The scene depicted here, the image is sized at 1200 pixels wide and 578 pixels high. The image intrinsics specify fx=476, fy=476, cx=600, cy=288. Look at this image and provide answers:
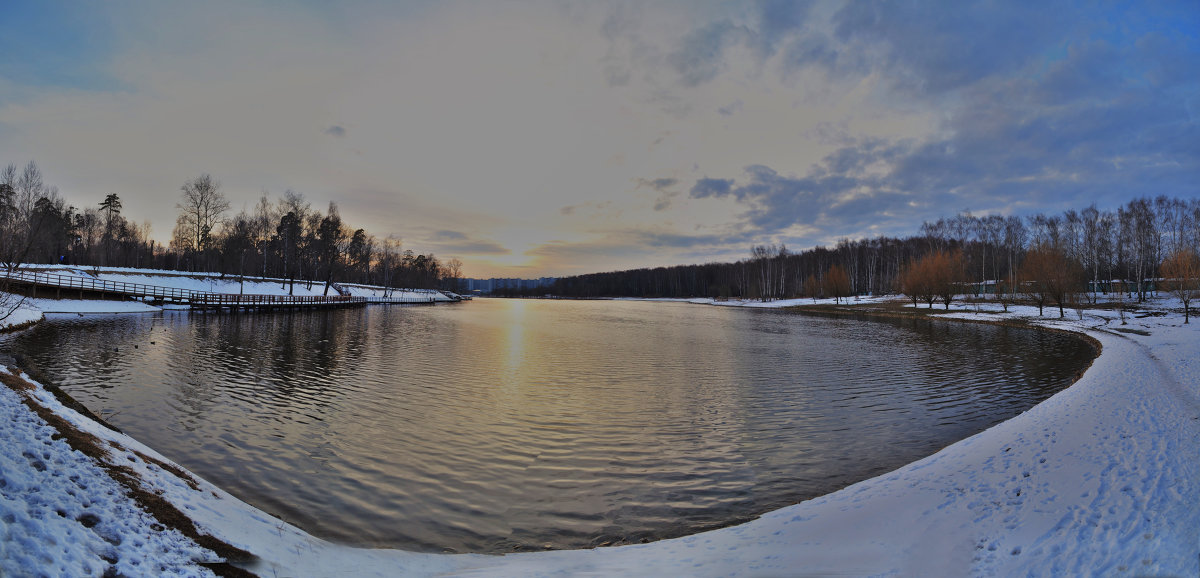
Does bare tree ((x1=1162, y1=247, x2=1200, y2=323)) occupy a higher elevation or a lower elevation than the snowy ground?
Result: higher

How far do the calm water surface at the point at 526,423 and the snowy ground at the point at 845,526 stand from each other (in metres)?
0.76

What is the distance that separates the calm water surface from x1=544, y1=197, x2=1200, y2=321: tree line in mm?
27648

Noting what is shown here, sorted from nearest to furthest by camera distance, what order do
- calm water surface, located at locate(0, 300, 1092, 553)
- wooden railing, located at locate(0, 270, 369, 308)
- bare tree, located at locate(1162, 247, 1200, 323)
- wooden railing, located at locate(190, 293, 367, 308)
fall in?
calm water surface, located at locate(0, 300, 1092, 553) < bare tree, located at locate(1162, 247, 1200, 323) < wooden railing, located at locate(0, 270, 369, 308) < wooden railing, located at locate(190, 293, 367, 308)

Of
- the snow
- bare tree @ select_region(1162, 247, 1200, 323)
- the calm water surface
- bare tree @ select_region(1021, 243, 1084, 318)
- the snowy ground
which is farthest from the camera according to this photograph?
bare tree @ select_region(1021, 243, 1084, 318)

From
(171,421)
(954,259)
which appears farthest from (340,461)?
(954,259)

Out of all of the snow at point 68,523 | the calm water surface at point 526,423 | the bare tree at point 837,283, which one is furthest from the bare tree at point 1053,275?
the snow at point 68,523

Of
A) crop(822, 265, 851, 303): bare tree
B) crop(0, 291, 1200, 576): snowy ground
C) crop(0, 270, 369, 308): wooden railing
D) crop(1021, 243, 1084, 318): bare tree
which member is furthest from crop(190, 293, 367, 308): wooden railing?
crop(822, 265, 851, 303): bare tree

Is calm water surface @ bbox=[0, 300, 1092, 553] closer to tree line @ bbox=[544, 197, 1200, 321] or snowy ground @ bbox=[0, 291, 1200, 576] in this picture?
snowy ground @ bbox=[0, 291, 1200, 576]

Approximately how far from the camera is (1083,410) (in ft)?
33.2

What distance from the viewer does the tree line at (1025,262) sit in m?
44.1

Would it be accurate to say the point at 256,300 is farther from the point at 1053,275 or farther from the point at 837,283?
the point at 837,283

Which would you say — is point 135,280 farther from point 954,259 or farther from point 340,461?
point 954,259

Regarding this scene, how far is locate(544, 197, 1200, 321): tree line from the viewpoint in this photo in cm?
4406

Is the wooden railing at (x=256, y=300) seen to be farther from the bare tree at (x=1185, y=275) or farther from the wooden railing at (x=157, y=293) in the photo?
the bare tree at (x=1185, y=275)
